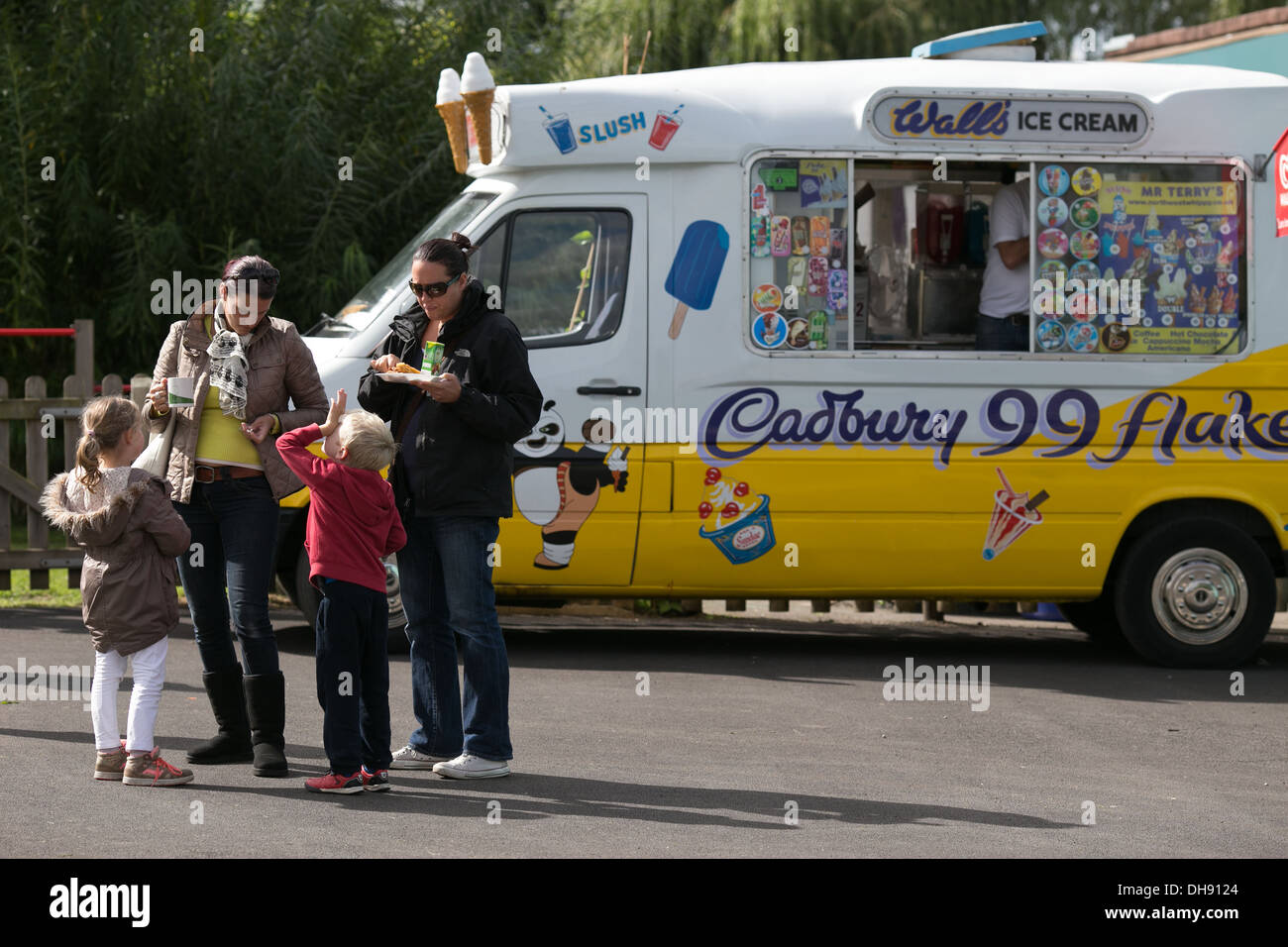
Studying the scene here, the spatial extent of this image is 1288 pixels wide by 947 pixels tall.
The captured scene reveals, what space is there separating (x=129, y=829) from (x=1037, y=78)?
639 cm

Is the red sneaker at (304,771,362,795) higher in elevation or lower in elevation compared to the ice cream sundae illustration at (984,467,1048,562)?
lower

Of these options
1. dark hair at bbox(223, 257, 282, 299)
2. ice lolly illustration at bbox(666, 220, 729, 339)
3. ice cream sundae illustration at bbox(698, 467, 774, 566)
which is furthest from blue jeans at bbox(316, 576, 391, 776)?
ice lolly illustration at bbox(666, 220, 729, 339)

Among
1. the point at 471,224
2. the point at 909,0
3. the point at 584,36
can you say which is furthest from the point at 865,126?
the point at 909,0

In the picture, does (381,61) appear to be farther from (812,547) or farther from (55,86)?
(812,547)

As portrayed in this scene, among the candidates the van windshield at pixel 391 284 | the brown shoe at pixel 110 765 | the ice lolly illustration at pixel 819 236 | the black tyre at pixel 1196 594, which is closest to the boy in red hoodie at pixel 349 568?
the brown shoe at pixel 110 765

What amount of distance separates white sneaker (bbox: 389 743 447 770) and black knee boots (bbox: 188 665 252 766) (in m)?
0.58

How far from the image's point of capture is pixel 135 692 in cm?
605

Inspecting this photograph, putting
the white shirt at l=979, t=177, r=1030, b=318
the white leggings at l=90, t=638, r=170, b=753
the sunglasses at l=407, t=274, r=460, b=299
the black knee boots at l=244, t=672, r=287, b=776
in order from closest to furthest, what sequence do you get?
the white leggings at l=90, t=638, r=170, b=753, the sunglasses at l=407, t=274, r=460, b=299, the black knee boots at l=244, t=672, r=287, b=776, the white shirt at l=979, t=177, r=1030, b=318

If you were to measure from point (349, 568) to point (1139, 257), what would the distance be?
527 cm

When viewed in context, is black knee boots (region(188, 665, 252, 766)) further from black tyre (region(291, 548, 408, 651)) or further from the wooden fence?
the wooden fence

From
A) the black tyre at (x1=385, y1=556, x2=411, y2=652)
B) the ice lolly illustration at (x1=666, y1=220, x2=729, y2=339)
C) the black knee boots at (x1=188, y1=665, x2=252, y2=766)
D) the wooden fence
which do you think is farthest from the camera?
the wooden fence

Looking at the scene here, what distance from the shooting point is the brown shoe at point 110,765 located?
20.1 ft

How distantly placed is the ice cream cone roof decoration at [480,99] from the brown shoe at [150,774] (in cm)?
422

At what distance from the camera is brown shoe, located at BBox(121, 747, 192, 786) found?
6.02 meters
